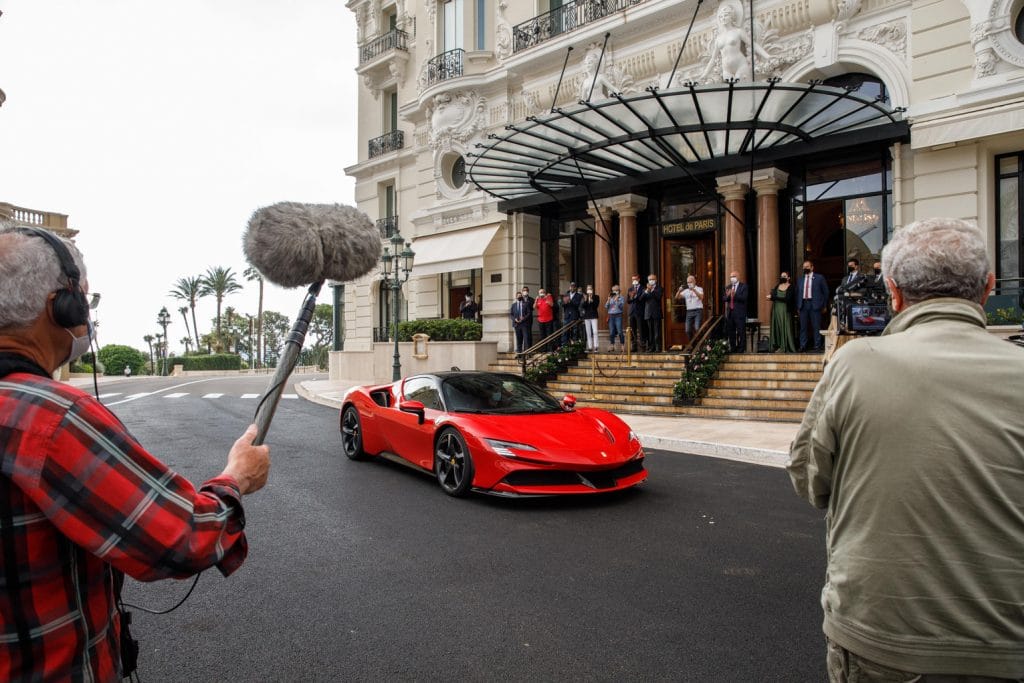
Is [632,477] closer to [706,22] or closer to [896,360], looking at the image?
[896,360]

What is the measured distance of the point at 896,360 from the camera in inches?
68.0

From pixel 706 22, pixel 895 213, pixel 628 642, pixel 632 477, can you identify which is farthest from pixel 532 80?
pixel 628 642

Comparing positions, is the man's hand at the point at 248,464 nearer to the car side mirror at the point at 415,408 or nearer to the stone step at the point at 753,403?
the car side mirror at the point at 415,408

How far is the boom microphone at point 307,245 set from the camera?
6.76ft

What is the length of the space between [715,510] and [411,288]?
70.1 feet

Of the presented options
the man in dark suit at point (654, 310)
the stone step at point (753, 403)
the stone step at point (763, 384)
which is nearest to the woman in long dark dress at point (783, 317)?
the stone step at point (763, 384)

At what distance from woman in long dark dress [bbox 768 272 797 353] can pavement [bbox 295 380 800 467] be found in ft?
11.6

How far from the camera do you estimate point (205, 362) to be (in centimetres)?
6725

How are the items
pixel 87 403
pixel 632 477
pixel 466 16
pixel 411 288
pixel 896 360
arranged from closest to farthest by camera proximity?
pixel 87 403 → pixel 896 360 → pixel 632 477 → pixel 466 16 → pixel 411 288

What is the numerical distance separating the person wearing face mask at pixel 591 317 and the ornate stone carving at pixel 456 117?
8.60 m

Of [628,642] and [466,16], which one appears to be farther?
[466,16]

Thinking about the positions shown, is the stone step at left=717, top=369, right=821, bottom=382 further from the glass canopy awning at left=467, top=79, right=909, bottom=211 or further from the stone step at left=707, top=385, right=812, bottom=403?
the glass canopy awning at left=467, top=79, right=909, bottom=211

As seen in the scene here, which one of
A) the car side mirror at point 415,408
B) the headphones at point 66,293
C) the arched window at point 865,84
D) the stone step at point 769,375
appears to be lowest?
the stone step at point 769,375

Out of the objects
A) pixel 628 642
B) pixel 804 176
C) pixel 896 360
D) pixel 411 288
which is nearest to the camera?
pixel 896 360
